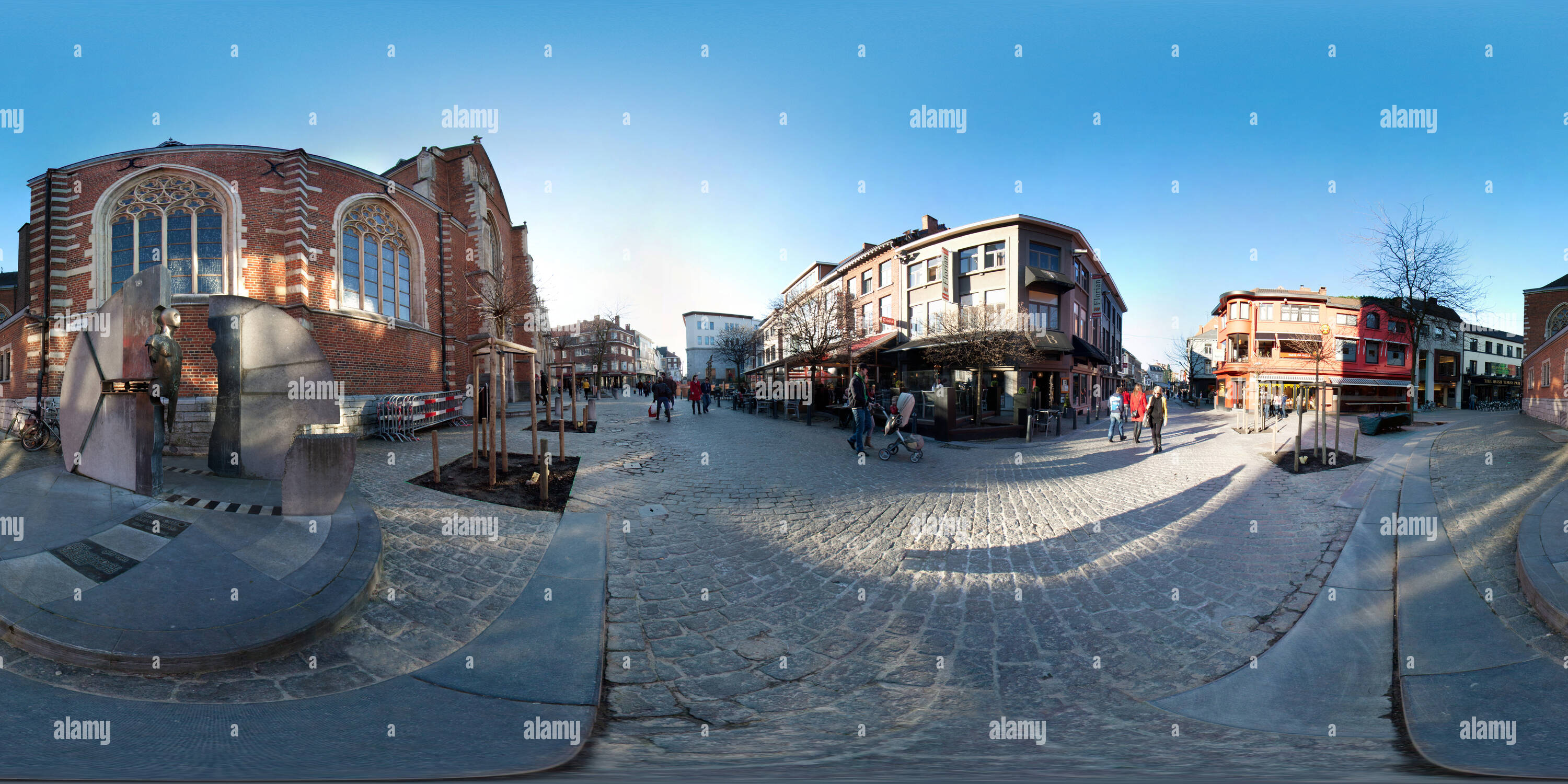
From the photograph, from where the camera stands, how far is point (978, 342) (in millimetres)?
17531

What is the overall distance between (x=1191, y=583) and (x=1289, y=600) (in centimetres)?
61

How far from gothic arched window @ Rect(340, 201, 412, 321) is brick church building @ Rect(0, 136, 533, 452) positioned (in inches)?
1.8

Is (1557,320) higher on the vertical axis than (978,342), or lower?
higher

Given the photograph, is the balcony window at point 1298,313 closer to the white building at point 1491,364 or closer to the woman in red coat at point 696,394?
the white building at point 1491,364

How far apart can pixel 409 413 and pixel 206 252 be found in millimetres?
6063

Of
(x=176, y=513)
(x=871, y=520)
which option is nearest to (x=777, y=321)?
(x=871, y=520)

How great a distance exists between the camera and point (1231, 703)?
2996mm

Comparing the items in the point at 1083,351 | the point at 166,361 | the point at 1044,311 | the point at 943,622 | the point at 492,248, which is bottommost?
the point at 943,622

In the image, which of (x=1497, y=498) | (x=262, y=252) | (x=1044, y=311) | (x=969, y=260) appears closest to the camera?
(x=1497, y=498)

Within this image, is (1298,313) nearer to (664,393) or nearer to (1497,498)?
(1497,498)

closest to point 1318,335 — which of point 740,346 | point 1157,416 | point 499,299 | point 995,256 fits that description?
point 995,256

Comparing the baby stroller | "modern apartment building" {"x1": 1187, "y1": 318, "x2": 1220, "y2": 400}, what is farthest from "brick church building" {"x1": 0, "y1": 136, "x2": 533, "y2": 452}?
"modern apartment building" {"x1": 1187, "y1": 318, "x2": 1220, "y2": 400}

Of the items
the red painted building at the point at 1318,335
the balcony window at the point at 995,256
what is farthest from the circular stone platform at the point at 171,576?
the red painted building at the point at 1318,335

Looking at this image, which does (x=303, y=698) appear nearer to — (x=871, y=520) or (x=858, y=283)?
(x=871, y=520)
